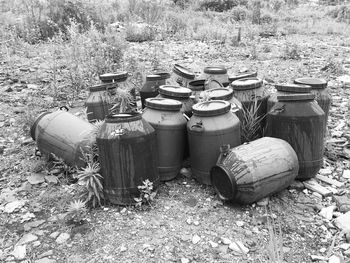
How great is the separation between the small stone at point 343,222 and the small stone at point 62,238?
201 centimetres

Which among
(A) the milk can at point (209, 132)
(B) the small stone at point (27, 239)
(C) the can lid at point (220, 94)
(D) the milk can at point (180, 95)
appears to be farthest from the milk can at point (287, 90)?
(B) the small stone at point (27, 239)

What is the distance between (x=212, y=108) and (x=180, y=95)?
48cm

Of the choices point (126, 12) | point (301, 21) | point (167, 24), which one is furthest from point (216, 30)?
point (301, 21)

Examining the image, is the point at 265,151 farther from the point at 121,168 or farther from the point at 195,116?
the point at 121,168

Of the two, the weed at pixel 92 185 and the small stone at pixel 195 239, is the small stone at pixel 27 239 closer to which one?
the weed at pixel 92 185

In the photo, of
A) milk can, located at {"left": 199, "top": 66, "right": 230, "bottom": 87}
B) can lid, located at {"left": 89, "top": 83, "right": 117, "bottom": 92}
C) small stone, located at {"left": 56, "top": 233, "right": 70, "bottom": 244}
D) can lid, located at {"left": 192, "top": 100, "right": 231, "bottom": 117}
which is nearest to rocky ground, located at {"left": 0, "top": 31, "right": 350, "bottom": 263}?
small stone, located at {"left": 56, "top": 233, "right": 70, "bottom": 244}

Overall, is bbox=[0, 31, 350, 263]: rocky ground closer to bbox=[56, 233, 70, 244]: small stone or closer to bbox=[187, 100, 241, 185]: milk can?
bbox=[56, 233, 70, 244]: small stone

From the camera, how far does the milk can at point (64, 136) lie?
3.29 metres

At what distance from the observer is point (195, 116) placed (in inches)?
125

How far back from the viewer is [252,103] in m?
3.69

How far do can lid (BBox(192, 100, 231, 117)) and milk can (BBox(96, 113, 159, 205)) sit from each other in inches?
16.5

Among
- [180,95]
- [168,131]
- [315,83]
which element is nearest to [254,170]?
[168,131]

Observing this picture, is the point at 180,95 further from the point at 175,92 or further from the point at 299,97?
the point at 299,97

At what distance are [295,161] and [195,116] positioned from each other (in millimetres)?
887
